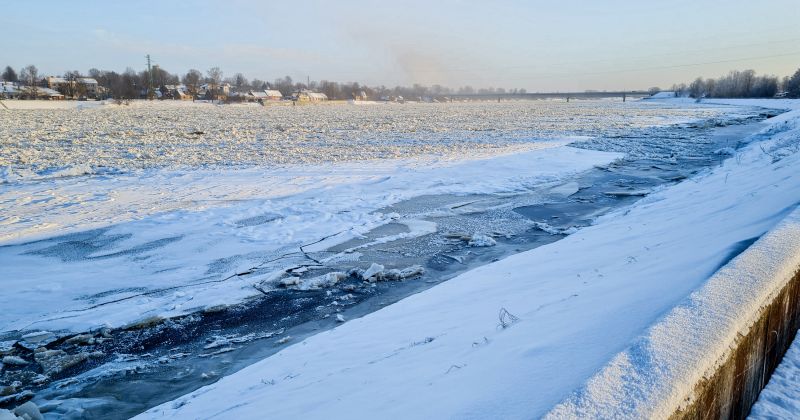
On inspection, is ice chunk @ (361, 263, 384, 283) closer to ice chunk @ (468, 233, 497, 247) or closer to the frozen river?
the frozen river

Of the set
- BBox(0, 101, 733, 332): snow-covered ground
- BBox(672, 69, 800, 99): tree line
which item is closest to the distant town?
BBox(672, 69, 800, 99): tree line

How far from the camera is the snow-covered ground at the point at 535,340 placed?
6.84ft

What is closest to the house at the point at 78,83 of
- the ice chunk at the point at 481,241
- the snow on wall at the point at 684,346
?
the ice chunk at the point at 481,241

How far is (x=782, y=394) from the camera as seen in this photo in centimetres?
275

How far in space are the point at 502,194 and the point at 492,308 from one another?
776 cm

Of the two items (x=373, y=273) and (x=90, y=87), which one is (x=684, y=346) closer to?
(x=373, y=273)

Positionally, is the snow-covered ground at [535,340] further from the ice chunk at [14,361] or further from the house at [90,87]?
the house at [90,87]

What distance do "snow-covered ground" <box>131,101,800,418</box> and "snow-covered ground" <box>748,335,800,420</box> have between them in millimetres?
652

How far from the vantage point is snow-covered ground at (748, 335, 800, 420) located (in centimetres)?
259

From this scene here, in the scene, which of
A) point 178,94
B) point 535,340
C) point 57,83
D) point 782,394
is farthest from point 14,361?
point 57,83

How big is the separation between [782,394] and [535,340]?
4.77 ft

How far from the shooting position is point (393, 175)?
13797 millimetres

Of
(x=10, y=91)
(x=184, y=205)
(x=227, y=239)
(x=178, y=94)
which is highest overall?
(x=178, y=94)

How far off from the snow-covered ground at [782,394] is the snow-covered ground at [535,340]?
652mm
